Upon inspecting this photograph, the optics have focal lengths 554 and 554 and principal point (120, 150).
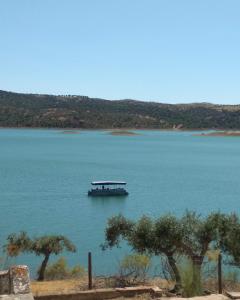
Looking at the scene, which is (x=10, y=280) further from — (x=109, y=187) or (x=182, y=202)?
(x=109, y=187)

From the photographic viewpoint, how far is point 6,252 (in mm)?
24656

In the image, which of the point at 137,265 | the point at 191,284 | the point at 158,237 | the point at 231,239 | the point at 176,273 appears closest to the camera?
the point at 191,284

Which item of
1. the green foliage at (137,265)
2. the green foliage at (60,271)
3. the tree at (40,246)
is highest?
the green foliage at (137,265)

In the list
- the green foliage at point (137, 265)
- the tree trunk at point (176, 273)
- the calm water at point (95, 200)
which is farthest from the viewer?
the calm water at point (95, 200)

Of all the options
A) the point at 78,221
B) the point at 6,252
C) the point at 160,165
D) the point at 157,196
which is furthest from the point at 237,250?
the point at 160,165

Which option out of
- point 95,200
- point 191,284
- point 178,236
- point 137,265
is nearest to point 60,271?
point 137,265

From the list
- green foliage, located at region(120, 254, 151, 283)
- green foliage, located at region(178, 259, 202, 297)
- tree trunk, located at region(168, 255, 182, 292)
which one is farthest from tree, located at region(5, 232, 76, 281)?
green foliage, located at region(178, 259, 202, 297)

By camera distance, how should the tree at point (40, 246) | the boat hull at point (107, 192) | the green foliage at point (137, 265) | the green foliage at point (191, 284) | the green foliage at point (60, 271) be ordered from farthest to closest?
the boat hull at point (107, 192), the tree at point (40, 246), the green foliage at point (60, 271), the green foliage at point (137, 265), the green foliage at point (191, 284)

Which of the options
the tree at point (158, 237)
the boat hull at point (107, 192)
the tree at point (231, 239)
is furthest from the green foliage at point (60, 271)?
the boat hull at point (107, 192)

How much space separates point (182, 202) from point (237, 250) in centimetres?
3864

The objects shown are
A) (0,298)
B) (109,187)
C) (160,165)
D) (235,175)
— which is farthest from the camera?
(160,165)

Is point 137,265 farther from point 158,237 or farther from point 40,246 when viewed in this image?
point 40,246

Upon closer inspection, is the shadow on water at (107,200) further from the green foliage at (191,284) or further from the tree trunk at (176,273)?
the green foliage at (191,284)

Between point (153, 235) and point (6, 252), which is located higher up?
point (153, 235)
